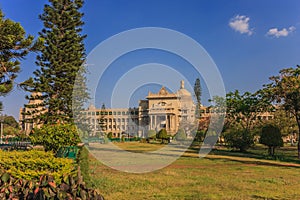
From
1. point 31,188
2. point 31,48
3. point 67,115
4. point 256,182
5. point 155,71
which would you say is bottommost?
point 256,182

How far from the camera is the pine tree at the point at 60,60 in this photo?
18.4 m

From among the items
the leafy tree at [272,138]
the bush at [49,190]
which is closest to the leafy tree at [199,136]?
the leafy tree at [272,138]

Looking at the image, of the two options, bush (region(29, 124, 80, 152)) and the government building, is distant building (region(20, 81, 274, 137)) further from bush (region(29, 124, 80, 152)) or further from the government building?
bush (region(29, 124, 80, 152))

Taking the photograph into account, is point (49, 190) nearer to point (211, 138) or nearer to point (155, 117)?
point (211, 138)

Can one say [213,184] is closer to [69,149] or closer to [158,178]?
[158,178]

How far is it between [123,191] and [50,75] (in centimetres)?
1429

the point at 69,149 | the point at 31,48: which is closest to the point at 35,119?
the point at 69,149

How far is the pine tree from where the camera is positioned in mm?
18391

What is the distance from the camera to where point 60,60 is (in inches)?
734

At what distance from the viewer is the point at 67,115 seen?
63.0 feet

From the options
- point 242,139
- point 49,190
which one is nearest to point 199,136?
point 242,139

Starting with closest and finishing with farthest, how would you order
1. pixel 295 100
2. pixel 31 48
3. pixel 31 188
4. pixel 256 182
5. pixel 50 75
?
pixel 31 188, pixel 256 182, pixel 31 48, pixel 295 100, pixel 50 75

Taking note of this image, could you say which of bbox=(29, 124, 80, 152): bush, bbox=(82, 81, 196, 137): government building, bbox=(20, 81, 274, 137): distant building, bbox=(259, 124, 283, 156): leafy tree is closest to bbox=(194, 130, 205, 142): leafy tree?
bbox=(20, 81, 274, 137): distant building

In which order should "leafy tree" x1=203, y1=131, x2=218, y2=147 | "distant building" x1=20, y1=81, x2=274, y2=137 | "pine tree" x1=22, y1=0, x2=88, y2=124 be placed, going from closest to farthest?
"pine tree" x1=22, y1=0, x2=88, y2=124
"leafy tree" x1=203, y1=131, x2=218, y2=147
"distant building" x1=20, y1=81, x2=274, y2=137
